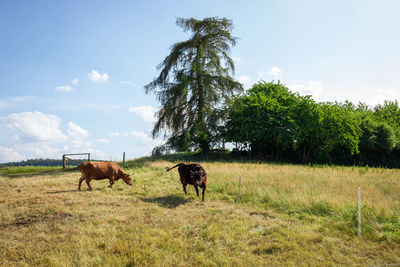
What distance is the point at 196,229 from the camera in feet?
21.2

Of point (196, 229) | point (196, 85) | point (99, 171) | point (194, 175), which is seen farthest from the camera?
point (196, 85)

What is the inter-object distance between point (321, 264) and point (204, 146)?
997 inches

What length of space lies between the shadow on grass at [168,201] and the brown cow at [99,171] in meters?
3.11

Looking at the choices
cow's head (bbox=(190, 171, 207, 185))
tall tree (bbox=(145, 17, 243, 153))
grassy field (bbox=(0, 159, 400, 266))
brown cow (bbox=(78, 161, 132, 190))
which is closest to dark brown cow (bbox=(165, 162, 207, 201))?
cow's head (bbox=(190, 171, 207, 185))

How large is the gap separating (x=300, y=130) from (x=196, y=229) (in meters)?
27.6

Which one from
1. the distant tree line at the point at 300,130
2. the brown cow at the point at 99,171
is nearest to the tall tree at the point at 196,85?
the distant tree line at the point at 300,130

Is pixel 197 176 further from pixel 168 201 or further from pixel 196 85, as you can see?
pixel 196 85

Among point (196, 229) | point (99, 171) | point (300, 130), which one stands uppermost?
point (300, 130)

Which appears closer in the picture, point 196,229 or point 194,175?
point 196,229

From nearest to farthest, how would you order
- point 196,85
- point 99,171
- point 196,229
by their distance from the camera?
1. point 196,229
2. point 99,171
3. point 196,85

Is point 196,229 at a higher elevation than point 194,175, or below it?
below

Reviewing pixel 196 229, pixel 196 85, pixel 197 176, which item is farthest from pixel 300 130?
pixel 196 229

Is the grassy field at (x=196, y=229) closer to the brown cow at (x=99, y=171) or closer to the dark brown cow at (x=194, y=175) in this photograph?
the dark brown cow at (x=194, y=175)

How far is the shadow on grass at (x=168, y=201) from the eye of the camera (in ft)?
29.7
